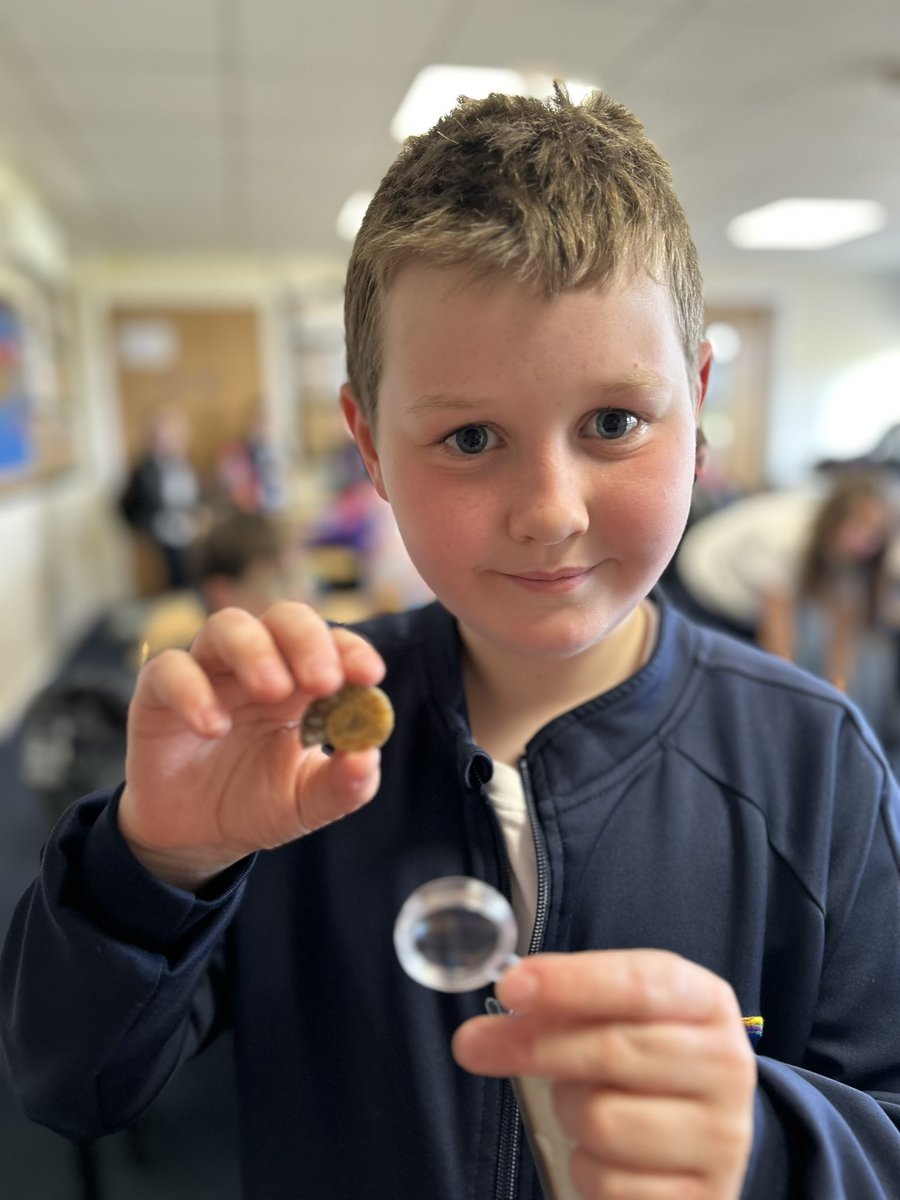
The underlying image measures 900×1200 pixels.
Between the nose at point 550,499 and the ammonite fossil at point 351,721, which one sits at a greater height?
the nose at point 550,499

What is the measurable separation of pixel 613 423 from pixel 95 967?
0.46 metres

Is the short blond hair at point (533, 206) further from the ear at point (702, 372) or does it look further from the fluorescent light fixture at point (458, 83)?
the fluorescent light fixture at point (458, 83)

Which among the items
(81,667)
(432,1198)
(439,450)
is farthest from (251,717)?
(81,667)

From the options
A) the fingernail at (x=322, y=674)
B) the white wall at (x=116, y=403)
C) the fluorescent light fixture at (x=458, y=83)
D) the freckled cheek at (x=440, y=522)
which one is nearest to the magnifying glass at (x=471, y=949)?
the fingernail at (x=322, y=674)

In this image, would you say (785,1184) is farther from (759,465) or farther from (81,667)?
(759,465)

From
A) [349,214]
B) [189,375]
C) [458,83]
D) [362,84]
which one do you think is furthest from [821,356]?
[362,84]

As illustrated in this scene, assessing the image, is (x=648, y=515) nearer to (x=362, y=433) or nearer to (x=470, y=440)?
(x=470, y=440)

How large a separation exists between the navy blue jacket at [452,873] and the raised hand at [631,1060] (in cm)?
18

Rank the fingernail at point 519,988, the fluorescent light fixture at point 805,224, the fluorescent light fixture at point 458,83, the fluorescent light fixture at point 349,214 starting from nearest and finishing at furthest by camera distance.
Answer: the fingernail at point 519,988 → the fluorescent light fixture at point 458,83 → the fluorescent light fixture at point 349,214 → the fluorescent light fixture at point 805,224

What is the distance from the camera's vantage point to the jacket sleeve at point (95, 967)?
0.53 metres

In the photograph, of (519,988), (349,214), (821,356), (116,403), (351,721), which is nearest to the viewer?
(519,988)

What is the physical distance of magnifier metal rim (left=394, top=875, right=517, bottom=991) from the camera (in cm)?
40

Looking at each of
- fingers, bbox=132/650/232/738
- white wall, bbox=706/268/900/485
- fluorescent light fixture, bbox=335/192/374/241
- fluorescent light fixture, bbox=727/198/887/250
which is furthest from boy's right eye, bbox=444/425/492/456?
white wall, bbox=706/268/900/485

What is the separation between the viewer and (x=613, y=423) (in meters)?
0.53
